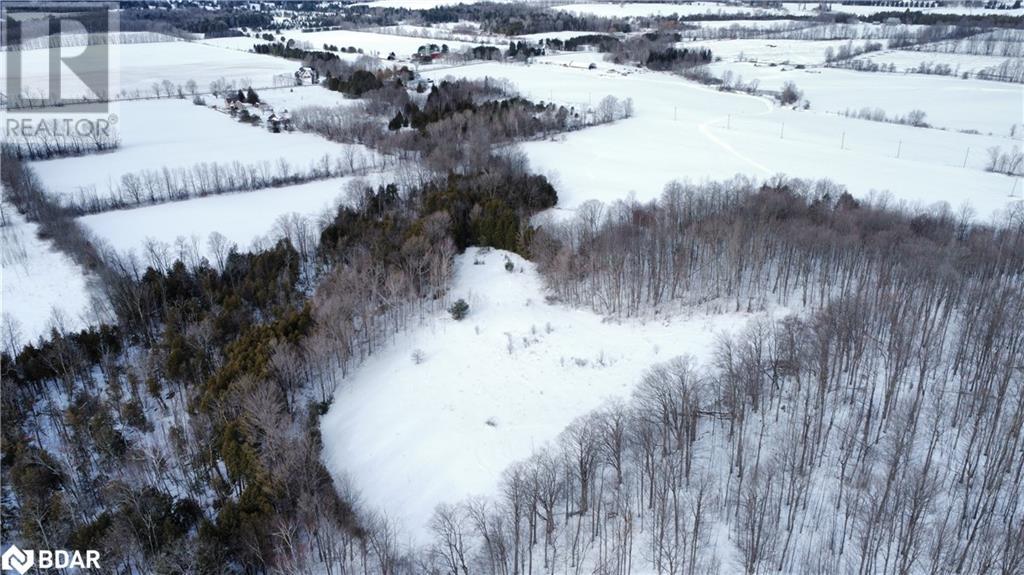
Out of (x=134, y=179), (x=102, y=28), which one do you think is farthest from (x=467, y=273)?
(x=102, y=28)

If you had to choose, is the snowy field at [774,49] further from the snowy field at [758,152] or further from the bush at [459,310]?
the bush at [459,310]

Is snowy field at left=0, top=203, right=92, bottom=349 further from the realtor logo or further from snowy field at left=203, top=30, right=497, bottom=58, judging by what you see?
snowy field at left=203, top=30, right=497, bottom=58

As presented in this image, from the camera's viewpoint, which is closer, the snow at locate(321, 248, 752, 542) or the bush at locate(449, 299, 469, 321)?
the snow at locate(321, 248, 752, 542)

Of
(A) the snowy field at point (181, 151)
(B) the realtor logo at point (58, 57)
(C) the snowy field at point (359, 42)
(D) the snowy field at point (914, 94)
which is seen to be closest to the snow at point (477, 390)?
(A) the snowy field at point (181, 151)

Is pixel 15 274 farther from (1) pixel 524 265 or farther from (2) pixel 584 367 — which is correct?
(2) pixel 584 367

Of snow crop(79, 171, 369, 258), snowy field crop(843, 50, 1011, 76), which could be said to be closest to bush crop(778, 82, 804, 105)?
snowy field crop(843, 50, 1011, 76)

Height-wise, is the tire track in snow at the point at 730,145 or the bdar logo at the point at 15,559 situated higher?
the tire track in snow at the point at 730,145

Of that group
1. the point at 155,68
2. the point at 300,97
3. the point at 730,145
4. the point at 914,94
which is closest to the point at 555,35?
the point at 300,97
